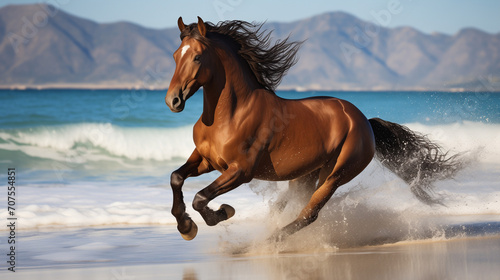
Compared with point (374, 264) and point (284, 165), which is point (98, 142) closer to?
point (284, 165)

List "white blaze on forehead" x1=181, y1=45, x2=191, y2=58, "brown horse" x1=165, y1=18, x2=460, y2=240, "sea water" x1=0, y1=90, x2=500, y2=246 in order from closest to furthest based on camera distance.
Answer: "white blaze on forehead" x1=181, y1=45, x2=191, y2=58, "brown horse" x1=165, y1=18, x2=460, y2=240, "sea water" x1=0, y1=90, x2=500, y2=246

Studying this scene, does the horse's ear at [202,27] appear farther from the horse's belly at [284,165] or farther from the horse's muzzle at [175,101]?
the horse's belly at [284,165]

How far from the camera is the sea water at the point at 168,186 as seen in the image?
22.5ft

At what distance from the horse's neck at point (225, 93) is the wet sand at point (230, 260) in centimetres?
116

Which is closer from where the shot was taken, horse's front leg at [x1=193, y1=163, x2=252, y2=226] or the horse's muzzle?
the horse's muzzle

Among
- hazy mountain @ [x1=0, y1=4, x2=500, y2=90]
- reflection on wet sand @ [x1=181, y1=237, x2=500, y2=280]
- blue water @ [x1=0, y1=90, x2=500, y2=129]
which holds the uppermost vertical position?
hazy mountain @ [x1=0, y1=4, x2=500, y2=90]

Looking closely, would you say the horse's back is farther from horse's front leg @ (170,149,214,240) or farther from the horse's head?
the horse's head

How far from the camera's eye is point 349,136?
580 cm

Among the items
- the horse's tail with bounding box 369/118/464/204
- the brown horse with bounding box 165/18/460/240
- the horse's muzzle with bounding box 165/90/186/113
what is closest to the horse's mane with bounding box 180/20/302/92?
the brown horse with bounding box 165/18/460/240

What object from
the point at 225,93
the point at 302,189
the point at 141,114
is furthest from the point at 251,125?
the point at 141,114

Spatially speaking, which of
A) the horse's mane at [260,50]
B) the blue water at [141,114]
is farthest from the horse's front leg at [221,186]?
the blue water at [141,114]

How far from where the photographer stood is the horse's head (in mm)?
4852

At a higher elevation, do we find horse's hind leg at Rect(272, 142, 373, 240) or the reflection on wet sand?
horse's hind leg at Rect(272, 142, 373, 240)

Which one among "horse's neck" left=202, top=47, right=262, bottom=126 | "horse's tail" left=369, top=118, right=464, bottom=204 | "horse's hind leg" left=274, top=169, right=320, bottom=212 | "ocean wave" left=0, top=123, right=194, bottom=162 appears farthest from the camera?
"ocean wave" left=0, top=123, right=194, bottom=162
